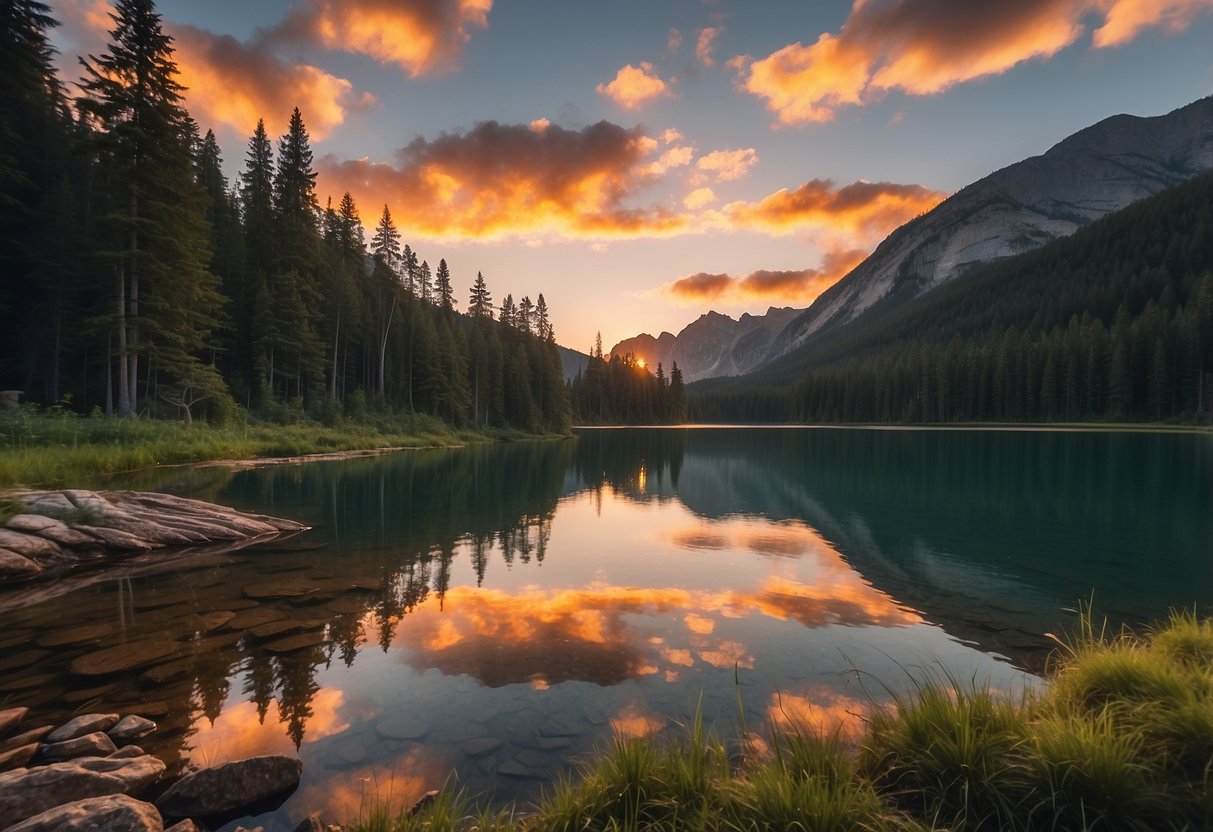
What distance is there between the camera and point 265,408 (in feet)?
138

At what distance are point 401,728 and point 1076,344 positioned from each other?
139 m

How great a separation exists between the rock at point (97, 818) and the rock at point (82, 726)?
1870 mm

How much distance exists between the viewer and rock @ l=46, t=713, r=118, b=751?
530 centimetres

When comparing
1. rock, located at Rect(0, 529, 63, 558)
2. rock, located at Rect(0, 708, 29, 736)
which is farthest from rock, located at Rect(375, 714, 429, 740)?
rock, located at Rect(0, 529, 63, 558)

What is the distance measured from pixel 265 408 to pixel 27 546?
114ft

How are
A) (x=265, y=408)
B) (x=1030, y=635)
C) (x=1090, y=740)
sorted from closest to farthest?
(x=1090, y=740), (x=1030, y=635), (x=265, y=408)

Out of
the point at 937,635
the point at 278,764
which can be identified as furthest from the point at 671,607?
the point at 278,764

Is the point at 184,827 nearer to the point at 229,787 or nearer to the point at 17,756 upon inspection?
the point at 229,787

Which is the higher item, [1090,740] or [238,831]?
[1090,740]

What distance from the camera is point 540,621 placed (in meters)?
9.84

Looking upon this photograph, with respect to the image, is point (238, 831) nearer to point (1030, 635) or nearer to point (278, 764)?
point (278, 764)

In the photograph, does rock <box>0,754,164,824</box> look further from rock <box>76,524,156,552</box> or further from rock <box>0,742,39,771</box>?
rock <box>76,524,156,552</box>

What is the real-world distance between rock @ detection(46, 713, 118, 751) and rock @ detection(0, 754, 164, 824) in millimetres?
600

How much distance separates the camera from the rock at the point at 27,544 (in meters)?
11.0
